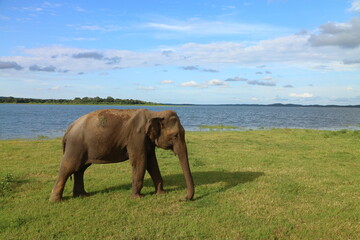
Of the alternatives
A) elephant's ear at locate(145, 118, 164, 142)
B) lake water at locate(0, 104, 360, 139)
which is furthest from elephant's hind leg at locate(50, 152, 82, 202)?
lake water at locate(0, 104, 360, 139)

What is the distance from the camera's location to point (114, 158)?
8773 mm

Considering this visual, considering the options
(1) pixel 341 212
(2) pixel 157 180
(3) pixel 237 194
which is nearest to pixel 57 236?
(2) pixel 157 180

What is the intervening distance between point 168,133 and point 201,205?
2148 mm

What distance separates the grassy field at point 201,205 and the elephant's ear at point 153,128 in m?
1.78

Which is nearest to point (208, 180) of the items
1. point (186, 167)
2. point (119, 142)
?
point (186, 167)

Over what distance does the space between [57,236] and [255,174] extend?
7.71m

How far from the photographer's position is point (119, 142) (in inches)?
340

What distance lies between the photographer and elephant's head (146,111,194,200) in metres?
8.57

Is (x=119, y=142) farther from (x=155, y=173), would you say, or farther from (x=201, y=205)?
(x=201, y=205)

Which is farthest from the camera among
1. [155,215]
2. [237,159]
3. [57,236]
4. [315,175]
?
[237,159]

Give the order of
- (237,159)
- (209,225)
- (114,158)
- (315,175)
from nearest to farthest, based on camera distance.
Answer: (209,225), (114,158), (315,175), (237,159)

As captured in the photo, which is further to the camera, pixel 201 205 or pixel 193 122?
pixel 193 122

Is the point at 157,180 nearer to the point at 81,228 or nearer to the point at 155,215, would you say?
the point at 155,215

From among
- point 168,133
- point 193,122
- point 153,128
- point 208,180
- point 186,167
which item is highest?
point 153,128
